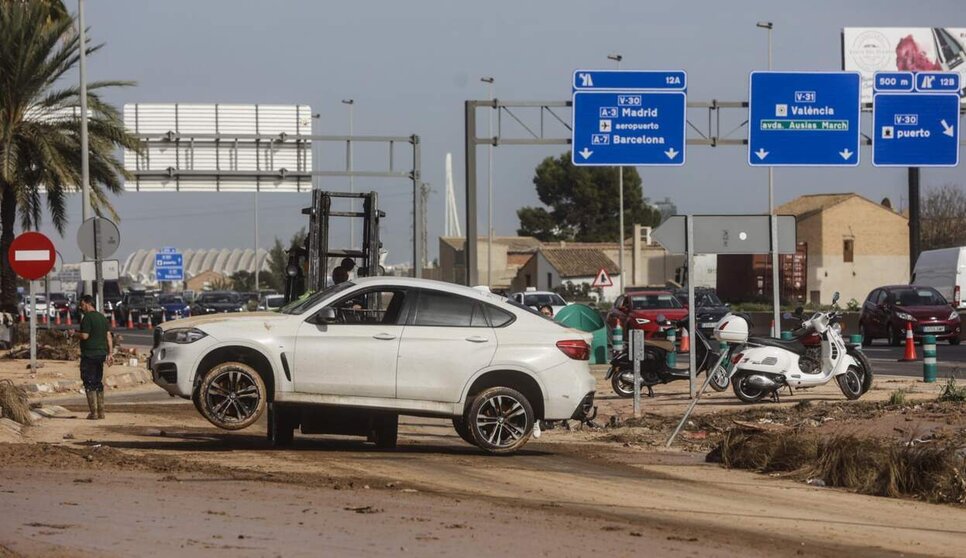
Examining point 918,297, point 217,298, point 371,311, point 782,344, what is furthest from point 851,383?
point 217,298

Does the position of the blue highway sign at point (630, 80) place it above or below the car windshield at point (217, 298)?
above

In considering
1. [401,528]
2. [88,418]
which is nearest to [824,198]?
[88,418]

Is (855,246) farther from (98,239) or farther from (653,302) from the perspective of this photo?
(98,239)

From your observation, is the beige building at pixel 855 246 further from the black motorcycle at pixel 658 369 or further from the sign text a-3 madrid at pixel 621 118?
the black motorcycle at pixel 658 369

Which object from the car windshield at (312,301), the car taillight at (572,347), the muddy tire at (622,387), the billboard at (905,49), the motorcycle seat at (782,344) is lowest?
the muddy tire at (622,387)

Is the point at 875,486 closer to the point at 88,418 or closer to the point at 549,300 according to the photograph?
the point at 88,418

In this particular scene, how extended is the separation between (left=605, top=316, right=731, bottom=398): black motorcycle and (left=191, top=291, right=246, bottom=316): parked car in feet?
141

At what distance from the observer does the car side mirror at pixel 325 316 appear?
13.9m

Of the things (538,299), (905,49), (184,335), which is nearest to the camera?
(184,335)

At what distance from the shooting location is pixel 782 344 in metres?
20.2

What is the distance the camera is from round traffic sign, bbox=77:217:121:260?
2684 cm

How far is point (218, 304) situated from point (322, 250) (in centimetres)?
4677

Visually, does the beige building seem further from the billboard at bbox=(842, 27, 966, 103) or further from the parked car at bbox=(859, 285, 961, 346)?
the parked car at bbox=(859, 285, 961, 346)

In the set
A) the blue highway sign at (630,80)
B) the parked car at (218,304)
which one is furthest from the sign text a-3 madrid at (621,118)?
the parked car at (218,304)
